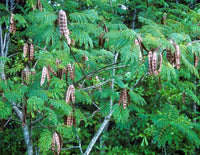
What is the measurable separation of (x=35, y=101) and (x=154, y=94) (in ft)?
9.47

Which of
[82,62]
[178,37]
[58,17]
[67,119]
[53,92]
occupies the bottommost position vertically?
[67,119]

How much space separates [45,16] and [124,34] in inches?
23.4

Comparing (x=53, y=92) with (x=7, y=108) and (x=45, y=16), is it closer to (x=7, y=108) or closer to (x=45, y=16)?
(x=7, y=108)

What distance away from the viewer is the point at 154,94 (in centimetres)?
435

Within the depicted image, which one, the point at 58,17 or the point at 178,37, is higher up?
the point at 58,17

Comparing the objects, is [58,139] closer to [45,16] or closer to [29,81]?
[29,81]

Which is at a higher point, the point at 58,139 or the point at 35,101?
the point at 35,101

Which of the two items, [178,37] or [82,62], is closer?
[178,37]

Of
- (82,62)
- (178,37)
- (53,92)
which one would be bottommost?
(53,92)

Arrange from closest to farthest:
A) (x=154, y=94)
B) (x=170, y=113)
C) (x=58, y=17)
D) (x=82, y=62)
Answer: (x=58, y=17)
(x=82, y=62)
(x=170, y=113)
(x=154, y=94)

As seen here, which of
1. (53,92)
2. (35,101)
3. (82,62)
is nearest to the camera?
(35,101)

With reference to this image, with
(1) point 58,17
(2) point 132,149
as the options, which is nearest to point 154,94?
(2) point 132,149

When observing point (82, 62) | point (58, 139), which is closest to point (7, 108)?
point (58, 139)

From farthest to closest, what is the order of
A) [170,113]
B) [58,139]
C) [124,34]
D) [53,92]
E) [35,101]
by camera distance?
[170,113] → [53,92] → [58,139] → [35,101] → [124,34]
